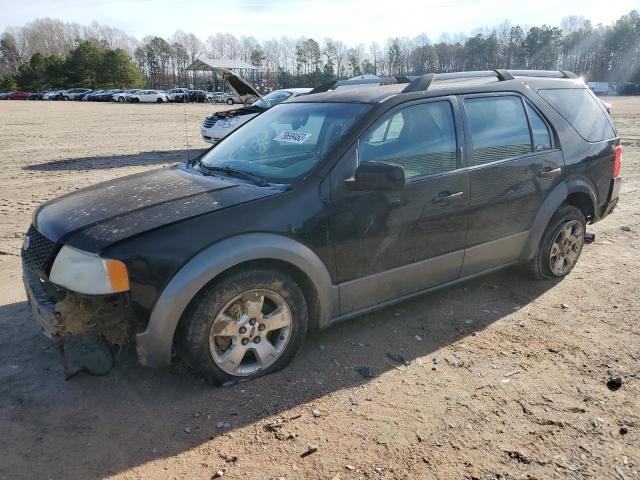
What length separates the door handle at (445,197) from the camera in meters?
3.73

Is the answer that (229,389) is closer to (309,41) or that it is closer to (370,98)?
(370,98)

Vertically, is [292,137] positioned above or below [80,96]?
below

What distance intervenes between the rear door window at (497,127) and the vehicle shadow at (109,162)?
7.49m

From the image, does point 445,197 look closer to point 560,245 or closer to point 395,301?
point 395,301

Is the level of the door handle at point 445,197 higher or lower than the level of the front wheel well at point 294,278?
higher

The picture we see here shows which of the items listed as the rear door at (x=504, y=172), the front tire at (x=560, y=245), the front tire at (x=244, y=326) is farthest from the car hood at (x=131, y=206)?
the front tire at (x=560, y=245)

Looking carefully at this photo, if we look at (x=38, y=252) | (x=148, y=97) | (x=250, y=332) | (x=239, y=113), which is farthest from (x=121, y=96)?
(x=250, y=332)

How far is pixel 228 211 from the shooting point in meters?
3.04

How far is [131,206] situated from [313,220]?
114cm

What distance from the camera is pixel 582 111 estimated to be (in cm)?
483

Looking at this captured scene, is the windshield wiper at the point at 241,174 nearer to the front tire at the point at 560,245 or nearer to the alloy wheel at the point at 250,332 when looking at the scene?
the alloy wheel at the point at 250,332

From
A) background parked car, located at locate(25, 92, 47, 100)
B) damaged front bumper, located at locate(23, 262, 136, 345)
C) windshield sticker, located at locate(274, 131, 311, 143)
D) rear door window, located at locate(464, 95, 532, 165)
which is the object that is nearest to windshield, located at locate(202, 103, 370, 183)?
windshield sticker, located at locate(274, 131, 311, 143)

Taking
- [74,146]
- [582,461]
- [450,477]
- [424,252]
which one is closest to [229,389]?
[450,477]

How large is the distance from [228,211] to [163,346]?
86cm
